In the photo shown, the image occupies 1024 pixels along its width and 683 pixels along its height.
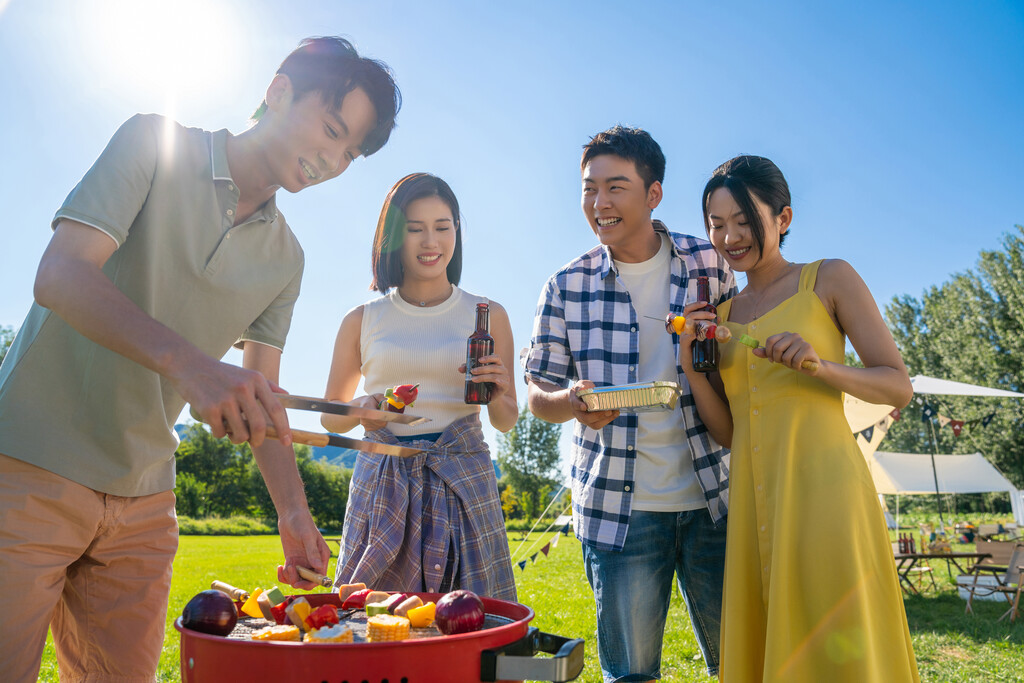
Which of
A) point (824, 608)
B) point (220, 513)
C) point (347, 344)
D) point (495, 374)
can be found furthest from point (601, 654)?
point (220, 513)

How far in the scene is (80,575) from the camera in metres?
1.89

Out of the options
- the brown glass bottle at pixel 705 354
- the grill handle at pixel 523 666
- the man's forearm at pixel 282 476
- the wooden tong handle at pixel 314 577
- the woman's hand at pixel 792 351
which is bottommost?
the grill handle at pixel 523 666

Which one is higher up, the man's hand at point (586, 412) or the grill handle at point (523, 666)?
the man's hand at point (586, 412)

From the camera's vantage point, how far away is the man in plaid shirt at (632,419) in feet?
8.55

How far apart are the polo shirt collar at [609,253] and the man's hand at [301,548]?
161cm

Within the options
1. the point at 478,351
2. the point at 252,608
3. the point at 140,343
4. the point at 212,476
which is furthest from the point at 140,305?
the point at 212,476

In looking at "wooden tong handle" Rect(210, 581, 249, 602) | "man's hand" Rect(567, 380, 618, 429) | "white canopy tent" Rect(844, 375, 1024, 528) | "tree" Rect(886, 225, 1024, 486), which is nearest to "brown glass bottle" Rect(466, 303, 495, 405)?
"man's hand" Rect(567, 380, 618, 429)

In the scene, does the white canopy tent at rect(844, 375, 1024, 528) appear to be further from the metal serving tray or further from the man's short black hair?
the metal serving tray

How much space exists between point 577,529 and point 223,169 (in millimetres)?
1834

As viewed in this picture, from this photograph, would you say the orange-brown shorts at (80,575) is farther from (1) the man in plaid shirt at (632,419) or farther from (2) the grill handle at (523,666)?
(1) the man in plaid shirt at (632,419)

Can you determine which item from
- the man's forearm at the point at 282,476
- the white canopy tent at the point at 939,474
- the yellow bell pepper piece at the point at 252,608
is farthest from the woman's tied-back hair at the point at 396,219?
the white canopy tent at the point at 939,474

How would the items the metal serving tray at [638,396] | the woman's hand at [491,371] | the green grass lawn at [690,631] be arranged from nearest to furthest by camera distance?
the metal serving tray at [638,396], the woman's hand at [491,371], the green grass lawn at [690,631]

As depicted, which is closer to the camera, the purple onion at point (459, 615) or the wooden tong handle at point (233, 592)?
the purple onion at point (459, 615)

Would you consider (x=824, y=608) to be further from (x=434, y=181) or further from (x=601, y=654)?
(x=434, y=181)
